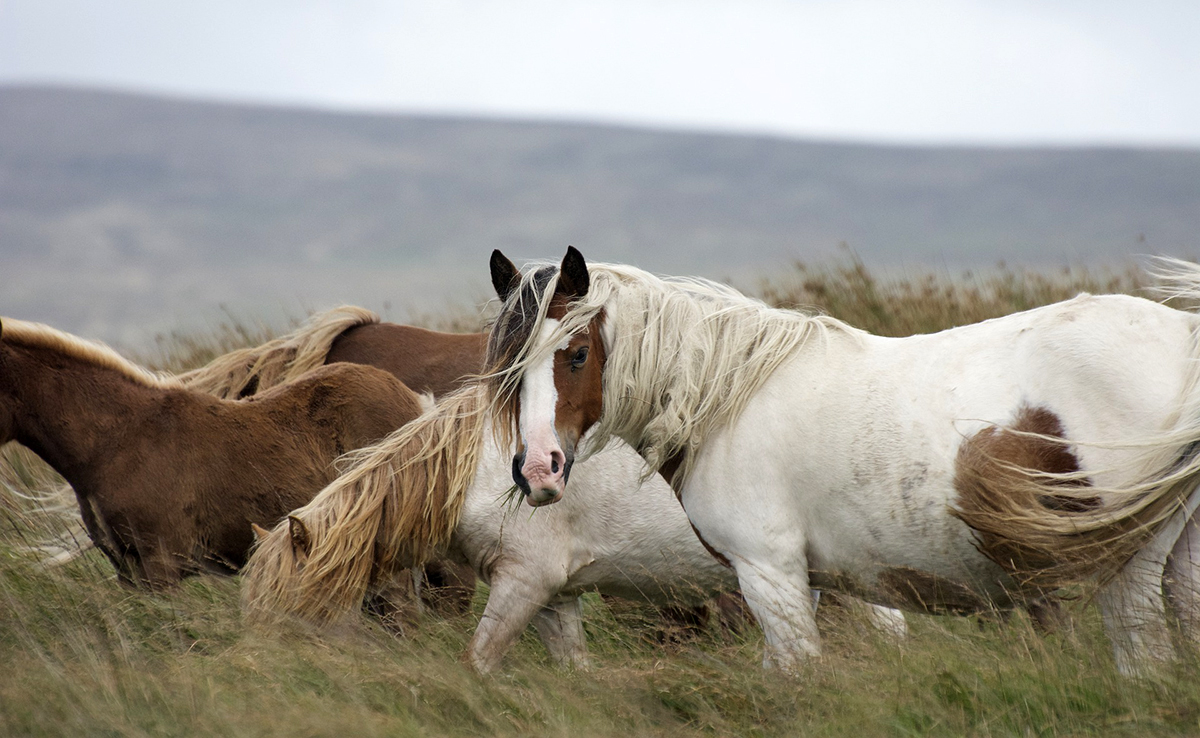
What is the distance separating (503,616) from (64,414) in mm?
2123

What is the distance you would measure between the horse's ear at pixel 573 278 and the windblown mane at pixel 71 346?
2.38 meters

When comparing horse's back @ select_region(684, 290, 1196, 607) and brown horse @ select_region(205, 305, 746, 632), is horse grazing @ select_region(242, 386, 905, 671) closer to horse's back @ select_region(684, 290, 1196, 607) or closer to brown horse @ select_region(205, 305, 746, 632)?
horse's back @ select_region(684, 290, 1196, 607)

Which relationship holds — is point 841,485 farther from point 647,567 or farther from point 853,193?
point 853,193

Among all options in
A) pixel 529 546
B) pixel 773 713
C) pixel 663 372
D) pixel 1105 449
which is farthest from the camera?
pixel 529 546

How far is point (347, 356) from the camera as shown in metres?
6.37

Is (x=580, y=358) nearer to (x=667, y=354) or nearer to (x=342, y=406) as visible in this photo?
(x=667, y=354)

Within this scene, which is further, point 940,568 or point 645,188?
point 645,188

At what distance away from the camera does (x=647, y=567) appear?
4035mm

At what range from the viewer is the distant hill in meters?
60.8

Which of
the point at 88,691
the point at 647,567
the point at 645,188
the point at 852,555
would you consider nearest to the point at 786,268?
the point at 647,567

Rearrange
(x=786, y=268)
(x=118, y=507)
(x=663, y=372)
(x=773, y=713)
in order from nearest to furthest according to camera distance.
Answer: (x=773, y=713), (x=663, y=372), (x=118, y=507), (x=786, y=268)

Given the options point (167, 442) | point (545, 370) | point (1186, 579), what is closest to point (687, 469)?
point (545, 370)

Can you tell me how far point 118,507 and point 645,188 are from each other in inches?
3413

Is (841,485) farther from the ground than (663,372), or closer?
closer
